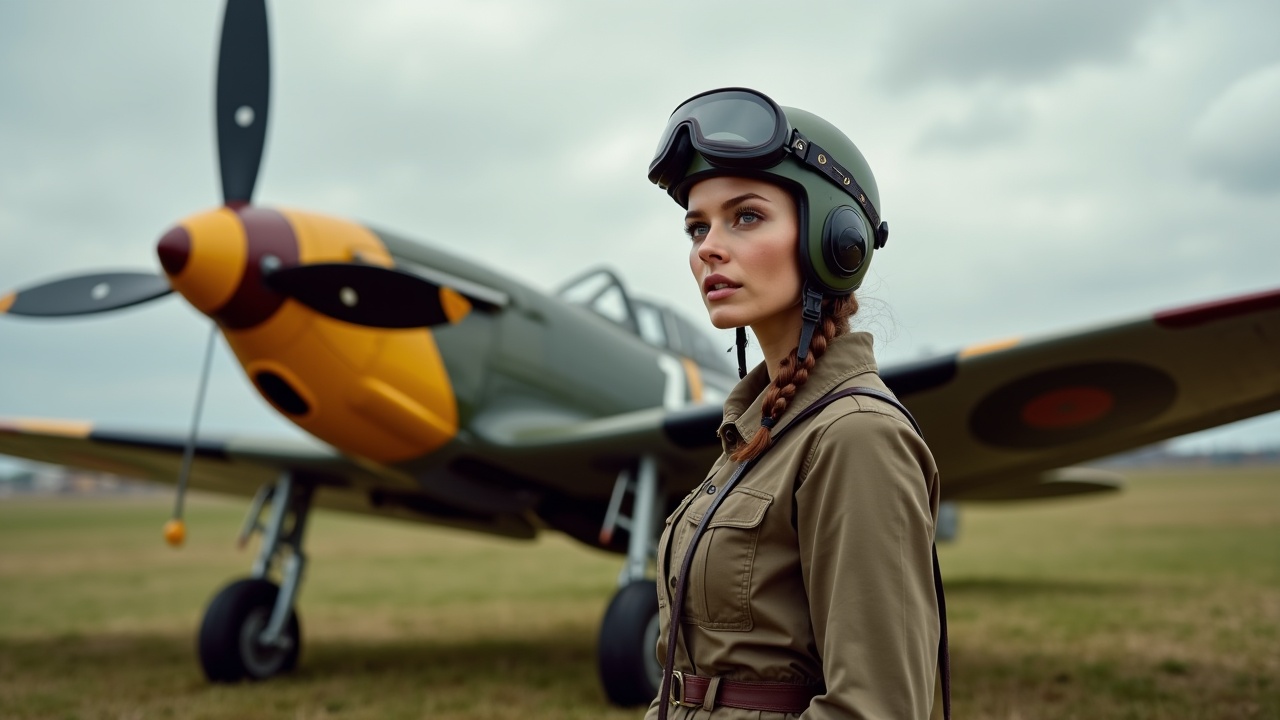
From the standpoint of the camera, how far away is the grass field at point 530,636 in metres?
4.46

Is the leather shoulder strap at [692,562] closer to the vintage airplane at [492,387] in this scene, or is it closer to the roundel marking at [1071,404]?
the vintage airplane at [492,387]

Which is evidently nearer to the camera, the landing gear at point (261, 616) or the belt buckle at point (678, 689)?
the belt buckle at point (678, 689)

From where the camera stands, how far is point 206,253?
14.2ft

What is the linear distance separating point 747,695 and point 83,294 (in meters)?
5.38

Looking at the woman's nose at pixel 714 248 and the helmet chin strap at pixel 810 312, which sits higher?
the woman's nose at pixel 714 248

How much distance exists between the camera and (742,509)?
3.82 feet

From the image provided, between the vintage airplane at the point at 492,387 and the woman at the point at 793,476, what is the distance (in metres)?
2.70

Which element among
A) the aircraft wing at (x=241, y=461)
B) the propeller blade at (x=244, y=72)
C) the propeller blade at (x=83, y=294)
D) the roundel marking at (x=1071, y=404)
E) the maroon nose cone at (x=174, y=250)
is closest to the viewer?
the roundel marking at (x=1071, y=404)

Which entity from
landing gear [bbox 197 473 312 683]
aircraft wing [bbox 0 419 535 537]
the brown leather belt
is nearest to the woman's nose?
the brown leather belt

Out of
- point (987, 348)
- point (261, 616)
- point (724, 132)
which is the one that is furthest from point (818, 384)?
point (261, 616)

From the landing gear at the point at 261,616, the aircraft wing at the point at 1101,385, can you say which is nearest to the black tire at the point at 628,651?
the aircraft wing at the point at 1101,385

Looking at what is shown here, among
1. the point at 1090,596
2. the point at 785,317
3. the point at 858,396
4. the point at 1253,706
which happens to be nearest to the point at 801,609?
the point at 858,396

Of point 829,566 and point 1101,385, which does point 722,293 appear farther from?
point 1101,385

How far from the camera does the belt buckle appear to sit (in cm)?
121
